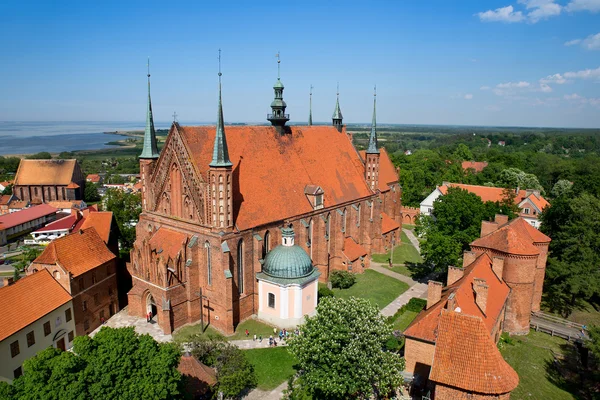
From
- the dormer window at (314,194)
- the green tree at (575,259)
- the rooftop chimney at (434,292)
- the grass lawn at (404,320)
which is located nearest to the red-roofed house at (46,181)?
the dormer window at (314,194)

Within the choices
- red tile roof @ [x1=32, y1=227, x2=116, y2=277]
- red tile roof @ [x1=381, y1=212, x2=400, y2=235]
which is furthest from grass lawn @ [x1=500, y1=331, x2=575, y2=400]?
red tile roof @ [x1=32, y1=227, x2=116, y2=277]

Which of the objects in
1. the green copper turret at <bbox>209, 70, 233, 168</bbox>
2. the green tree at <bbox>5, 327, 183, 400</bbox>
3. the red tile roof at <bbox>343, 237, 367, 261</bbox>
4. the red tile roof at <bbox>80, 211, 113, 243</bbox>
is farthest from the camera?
the red tile roof at <bbox>343, 237, 367, 261</bbox>

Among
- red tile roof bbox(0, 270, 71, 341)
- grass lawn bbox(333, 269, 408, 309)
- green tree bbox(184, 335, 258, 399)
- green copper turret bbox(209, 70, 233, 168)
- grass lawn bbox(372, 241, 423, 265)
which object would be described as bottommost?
grass lawn bbox(372, 241, 423, 265)

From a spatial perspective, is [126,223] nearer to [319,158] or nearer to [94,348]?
[319,158]

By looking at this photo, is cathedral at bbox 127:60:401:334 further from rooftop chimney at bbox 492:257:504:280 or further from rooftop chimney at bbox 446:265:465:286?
rooftop chimney at bbox 492:257:504:280

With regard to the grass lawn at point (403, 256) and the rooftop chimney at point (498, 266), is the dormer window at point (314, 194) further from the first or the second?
the rooftop chimney at point (498, 266)

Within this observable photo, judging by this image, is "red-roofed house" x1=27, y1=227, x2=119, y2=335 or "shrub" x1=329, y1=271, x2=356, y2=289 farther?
"shrub" x1=329, y1=271, x2=356, y2=289

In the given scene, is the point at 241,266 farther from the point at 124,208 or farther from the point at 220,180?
the point at 124,208

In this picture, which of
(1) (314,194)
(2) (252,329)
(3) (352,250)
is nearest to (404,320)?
(3) (352,250)

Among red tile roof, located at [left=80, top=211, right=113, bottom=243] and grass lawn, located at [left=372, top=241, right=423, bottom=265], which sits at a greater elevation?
red tile roof, located at [left=80, top=211, right=113, bottom=243]
